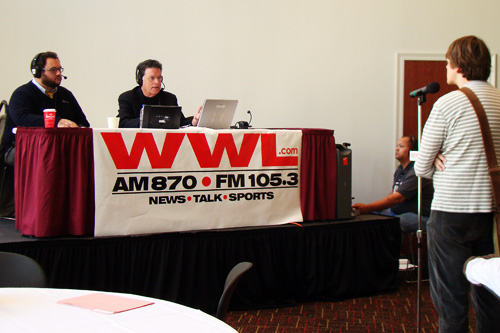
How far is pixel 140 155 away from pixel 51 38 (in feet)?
8.09

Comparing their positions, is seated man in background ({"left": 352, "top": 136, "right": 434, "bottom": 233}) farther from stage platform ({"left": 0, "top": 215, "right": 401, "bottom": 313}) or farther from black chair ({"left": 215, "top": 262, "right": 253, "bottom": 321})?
black chair ({"left": 215, "top": 262, "right": 253, "bottom": 321})

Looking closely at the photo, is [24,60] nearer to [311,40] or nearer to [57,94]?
[57,94]

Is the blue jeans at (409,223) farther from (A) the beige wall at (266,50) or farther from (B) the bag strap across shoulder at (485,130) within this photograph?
(B) the bag strap across shoulder at (485,130)

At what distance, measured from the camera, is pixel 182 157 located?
139 inches

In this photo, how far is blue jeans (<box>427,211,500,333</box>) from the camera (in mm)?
2242

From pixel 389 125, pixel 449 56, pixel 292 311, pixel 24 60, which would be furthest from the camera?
pixel 389 125

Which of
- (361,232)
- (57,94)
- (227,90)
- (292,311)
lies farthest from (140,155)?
(227,90)

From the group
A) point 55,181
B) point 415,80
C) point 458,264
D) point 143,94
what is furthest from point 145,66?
point 415,80

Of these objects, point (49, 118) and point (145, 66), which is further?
point (145, 66)

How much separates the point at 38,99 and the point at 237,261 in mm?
1968

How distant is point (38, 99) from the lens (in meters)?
3.86

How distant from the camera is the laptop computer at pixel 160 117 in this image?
351cm

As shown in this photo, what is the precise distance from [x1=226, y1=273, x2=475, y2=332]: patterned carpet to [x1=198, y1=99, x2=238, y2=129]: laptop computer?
4.60ft

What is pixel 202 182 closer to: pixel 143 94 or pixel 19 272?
pixel 143 94
